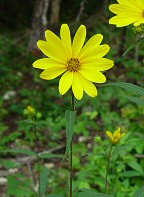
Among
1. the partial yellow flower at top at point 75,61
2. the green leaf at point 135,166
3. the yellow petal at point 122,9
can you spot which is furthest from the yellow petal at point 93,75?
the green leaf at point 135,166

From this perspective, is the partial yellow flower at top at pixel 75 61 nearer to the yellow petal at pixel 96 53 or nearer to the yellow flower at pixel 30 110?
the yellow petal at pixel 96 53

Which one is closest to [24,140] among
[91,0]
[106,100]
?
[106,100]

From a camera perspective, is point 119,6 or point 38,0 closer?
point 119,6

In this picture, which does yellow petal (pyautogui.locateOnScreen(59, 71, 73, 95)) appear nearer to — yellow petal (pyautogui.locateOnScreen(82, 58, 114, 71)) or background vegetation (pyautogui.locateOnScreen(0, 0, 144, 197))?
yellow petal (pyautogui.locateOnScreen(82, 58, 114, 71))

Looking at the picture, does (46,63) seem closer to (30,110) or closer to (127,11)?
(127,11)

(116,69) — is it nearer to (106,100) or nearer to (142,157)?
(106,100)

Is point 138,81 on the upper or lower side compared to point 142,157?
upper
